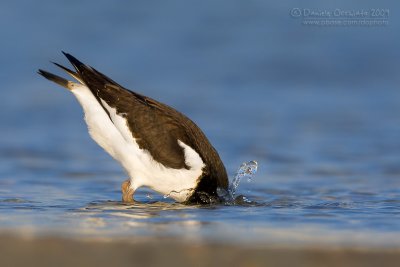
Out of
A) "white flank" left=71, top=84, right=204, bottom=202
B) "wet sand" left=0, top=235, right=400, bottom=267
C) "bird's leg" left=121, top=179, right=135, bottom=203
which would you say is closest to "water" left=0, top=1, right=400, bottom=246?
"bird's leg" left=121, top=179, right=135, bottom=203

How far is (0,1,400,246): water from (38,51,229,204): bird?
0.29 m

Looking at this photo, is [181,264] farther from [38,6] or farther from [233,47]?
[38,6]

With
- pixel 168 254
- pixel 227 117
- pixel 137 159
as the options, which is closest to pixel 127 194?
pixel 137 159

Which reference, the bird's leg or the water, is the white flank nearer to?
the bird's leg

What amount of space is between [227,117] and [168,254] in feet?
33.8

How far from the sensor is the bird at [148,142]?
9.95m

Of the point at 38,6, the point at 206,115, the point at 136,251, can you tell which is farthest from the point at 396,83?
the point at 136,251

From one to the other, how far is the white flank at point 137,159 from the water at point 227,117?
0.27 metres

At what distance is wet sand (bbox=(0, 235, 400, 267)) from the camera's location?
20.9 feet

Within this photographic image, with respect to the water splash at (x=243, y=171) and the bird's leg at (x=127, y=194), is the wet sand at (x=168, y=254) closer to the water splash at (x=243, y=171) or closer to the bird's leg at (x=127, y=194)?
the bird's leg at (x=127, y=194)

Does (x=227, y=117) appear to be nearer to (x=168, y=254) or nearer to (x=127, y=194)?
(x=127, y=194)

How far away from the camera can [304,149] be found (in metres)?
14.4

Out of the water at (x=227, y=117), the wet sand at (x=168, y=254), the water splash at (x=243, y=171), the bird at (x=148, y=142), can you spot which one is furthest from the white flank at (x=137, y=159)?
the wet sand at (x=168, y=254)

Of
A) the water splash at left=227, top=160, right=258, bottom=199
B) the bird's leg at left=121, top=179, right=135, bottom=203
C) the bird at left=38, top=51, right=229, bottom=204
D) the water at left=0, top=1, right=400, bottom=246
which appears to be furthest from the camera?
the water splash at left=227, top=160, right=258, bottom=199
